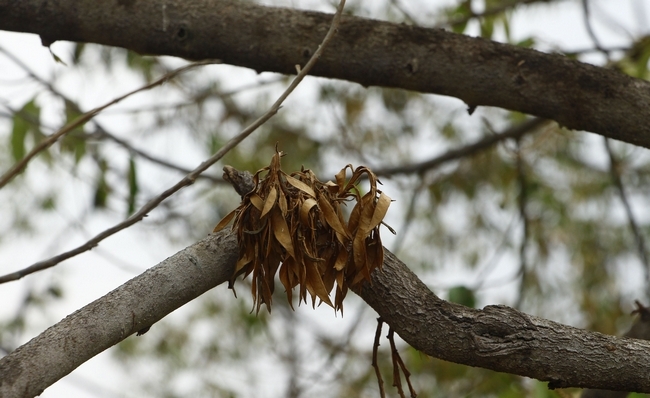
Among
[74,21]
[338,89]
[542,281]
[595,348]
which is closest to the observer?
[595,348]

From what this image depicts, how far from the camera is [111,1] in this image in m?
1.28

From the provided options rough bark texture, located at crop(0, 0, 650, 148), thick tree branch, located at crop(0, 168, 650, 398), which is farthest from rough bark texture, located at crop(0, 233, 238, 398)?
rough bark texture, located at crop(0, 0, 650, 148)

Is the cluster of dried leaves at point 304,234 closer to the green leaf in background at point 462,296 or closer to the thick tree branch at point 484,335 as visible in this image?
the thick tree branch at point 484,335

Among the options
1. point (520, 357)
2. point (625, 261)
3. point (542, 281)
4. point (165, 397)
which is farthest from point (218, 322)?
point (520, 357)

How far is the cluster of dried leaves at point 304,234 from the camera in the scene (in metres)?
0.85

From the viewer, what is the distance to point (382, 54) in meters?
1.30

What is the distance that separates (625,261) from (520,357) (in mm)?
3264

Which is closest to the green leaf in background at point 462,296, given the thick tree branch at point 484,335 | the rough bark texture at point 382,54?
the rough bark texture at point 382,54

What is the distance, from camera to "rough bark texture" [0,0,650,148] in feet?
4.18

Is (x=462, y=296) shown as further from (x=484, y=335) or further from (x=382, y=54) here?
(x=484, y=335)

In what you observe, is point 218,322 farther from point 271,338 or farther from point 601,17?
point 601,17

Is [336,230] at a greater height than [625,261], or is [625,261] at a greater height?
[625,261]

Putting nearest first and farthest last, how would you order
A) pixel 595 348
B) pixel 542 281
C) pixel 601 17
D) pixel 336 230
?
pixel 336 230, pixel 595 348, pixel 601 17, pixel 542 281

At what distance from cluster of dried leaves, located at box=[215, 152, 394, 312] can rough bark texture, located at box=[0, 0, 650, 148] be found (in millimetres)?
464
